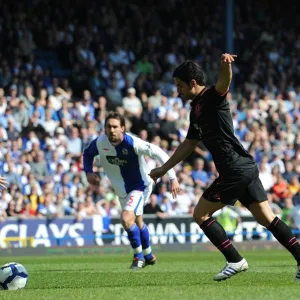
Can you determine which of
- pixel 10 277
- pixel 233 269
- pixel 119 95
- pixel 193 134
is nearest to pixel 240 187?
pixel 193 134

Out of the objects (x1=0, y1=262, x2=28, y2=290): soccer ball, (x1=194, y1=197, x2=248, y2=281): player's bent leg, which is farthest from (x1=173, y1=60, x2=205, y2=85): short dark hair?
(x1=0, y1=262, x2=28, y2=290): soccer ball

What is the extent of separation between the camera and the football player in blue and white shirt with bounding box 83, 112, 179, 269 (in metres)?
14.8

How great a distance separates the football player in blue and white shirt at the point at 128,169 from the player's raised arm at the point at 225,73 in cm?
446

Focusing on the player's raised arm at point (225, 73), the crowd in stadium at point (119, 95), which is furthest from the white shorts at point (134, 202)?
the crowd in stadium at point (119, 95)

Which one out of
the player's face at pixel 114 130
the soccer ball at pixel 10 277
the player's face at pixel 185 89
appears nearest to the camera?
the player's face at pixel 185 89

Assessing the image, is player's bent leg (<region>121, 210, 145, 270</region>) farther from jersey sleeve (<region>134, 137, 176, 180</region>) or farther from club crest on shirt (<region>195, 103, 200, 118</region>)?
club crest on shirt (<region>195, 103, 200, 118</region>)

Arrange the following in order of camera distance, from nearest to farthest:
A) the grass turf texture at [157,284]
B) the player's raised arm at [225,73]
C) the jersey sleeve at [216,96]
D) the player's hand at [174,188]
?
the grass turf texture at [157,284] < the player's raised arm at [225,73] < the jersey sleeve at [216,96] < the player's hand at [174,188]

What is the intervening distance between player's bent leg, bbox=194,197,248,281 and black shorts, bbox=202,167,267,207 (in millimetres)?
204

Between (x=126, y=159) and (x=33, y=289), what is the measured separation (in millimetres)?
4467

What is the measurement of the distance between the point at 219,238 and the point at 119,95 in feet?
52.9

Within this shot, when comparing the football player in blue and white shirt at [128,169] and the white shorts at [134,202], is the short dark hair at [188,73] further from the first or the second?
the white shorts at [134,202]

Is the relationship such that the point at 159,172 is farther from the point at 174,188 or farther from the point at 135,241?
the point at 135,241

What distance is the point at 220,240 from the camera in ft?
36.2

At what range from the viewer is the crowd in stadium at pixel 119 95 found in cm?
2316
